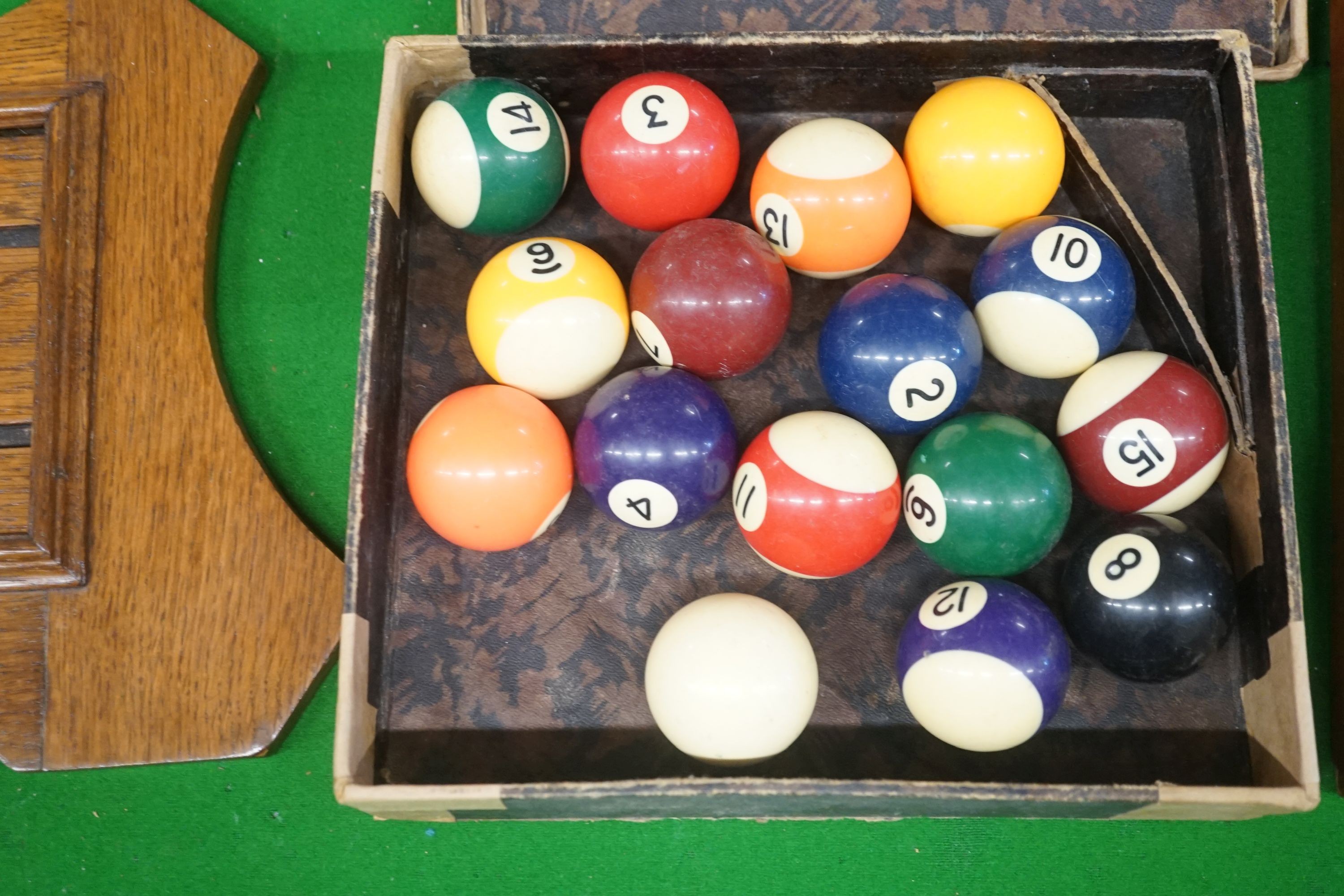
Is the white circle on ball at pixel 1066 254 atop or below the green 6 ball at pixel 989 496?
atop

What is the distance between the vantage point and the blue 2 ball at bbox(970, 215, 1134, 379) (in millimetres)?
1644

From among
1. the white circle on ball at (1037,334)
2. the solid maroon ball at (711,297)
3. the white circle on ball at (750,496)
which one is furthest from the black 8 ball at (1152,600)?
the solid maroon ball at (711,297)

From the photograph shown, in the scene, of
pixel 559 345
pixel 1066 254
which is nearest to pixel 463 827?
pixel 559 345

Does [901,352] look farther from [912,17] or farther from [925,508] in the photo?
[912,17]

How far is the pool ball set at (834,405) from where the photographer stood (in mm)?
1546

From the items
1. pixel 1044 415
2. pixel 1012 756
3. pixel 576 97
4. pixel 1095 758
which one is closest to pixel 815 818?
pixel 1012 756

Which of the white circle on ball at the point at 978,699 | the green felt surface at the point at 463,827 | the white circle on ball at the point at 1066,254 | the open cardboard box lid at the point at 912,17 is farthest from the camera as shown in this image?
the open cardboard box lid at the point at 912,17

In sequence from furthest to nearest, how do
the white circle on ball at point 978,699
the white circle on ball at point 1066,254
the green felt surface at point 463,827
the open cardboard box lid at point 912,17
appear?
the open cardboard box lid at point 912,17 < the green felt surface at point 463,827 < the white circle on ball at point 1066,254 < the white circle on ball at point 978,699

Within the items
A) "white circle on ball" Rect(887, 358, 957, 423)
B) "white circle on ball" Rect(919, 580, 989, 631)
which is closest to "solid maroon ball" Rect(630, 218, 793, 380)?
"white circle on ball" Rect(887, 358, 957, 423)

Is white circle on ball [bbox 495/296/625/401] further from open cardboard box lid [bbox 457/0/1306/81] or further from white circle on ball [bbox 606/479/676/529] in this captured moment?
open cardboard box lid [bbox 457/0/1306/81]

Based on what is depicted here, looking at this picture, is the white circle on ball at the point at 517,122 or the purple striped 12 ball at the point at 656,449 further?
the white circle on ball at the point at 517,122

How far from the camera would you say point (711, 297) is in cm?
160

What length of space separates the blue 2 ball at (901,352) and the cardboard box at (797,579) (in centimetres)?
14

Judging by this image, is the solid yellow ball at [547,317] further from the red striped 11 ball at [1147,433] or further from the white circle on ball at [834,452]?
the red striped 11 ball at [1147,433]
